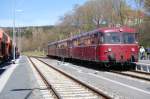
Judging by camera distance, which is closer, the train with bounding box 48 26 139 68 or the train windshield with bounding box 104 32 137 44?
the train with bounding box 48 26 139 68

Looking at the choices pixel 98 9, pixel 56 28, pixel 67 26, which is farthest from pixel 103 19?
pixel 56 28

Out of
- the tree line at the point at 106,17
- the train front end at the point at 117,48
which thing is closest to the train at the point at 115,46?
the train front end at the point at 117,48

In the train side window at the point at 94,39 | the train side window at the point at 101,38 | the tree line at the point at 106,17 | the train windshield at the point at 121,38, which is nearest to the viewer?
the train side window at the point at 101,38

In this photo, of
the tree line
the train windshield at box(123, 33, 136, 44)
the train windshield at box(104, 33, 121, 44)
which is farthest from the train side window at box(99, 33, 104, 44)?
the tree line

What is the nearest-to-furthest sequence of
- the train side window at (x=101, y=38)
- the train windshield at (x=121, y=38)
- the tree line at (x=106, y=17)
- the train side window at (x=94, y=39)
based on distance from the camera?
the train side window at (x=101, y=38)
the train windshield at (x=121, y=38)
the train side window at (x=94, y=39)
the tree line at (x=106, y=17)

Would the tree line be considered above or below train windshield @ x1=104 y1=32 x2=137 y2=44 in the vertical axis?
above

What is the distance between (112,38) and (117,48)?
87 cm

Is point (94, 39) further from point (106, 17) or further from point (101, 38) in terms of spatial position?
point (106, 17)

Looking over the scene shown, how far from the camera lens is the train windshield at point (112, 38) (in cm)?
3022

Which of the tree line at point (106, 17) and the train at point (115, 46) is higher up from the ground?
the tree line at point (106, 17)

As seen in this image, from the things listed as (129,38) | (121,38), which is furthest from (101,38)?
(129,38)

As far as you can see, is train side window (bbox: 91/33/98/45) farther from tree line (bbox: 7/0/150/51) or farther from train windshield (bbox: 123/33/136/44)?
tree line (bbox: 7/0/150/51)

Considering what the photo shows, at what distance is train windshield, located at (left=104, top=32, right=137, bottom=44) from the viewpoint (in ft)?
99.6

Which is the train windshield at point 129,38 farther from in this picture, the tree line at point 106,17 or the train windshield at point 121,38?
the tree line at point 106,17
